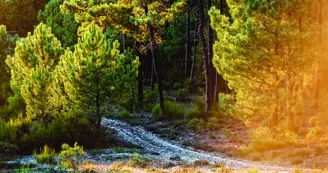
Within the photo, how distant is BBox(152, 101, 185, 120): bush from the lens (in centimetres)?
2426

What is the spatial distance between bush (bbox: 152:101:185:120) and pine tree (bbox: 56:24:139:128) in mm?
4804

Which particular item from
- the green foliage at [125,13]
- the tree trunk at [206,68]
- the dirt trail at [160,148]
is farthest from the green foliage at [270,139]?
the green foliage at [125,13]

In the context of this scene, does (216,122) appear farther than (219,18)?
Yes

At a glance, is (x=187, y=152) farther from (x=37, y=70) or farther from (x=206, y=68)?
(x=37, y=70)

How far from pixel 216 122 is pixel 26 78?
9305 millimetres

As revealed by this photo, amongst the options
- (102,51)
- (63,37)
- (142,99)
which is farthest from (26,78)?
(63,37)

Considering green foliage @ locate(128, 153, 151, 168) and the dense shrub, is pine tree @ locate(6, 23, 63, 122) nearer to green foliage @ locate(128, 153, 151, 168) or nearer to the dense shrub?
the dense shrub

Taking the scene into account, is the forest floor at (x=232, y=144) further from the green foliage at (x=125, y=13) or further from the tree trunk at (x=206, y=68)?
the green foliage at (x=125, y=13)

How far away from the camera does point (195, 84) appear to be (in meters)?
33.4

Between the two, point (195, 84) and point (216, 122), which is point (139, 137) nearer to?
point (216, 122)

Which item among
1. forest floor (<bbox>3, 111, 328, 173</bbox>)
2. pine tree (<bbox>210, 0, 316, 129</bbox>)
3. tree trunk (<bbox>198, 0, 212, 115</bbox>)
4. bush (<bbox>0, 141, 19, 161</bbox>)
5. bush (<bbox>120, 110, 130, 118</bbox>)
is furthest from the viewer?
bush (<bbox>120, 110, 130, 118</bbox>)

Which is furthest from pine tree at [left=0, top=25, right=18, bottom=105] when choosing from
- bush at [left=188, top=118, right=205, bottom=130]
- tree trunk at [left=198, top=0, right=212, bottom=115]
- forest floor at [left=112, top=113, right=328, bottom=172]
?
tree trunk at [left=198, top=0, right=212, bottom=115]

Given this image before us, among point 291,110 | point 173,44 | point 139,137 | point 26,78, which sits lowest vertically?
point 139,137

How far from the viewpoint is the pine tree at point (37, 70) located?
18844 millimetres
